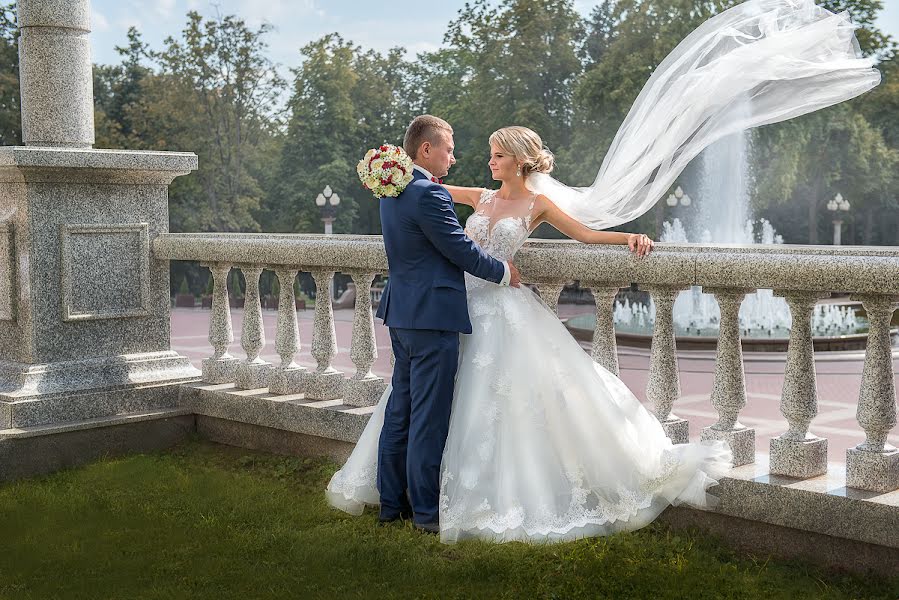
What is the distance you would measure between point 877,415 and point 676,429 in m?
0.96

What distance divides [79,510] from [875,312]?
4.06 m

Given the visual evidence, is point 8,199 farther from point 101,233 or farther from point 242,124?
point 242,124

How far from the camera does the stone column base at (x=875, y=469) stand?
4281mm

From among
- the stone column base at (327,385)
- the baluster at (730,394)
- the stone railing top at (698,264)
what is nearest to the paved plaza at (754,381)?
the baluster at (730,394)

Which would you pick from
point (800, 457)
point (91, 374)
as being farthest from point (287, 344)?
point (800, 457)

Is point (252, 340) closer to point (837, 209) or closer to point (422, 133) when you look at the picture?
point (422, 133)

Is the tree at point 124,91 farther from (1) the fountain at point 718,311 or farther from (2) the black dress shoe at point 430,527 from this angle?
(2) the black dress shoe at point 430,527

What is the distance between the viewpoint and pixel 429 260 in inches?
191

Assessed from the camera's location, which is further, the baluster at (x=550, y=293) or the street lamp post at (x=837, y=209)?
the street lamp post at (x=837, y=209)

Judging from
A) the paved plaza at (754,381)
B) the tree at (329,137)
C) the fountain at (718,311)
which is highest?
the tree at (329,137)

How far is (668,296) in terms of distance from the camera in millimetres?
4848

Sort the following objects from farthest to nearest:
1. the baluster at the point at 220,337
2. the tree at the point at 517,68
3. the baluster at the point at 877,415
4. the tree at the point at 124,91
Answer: the tree at the point at 517,68, the tree at the point at 124,91, the baluster at the point at 220,337, the baluster at the point at 877,415

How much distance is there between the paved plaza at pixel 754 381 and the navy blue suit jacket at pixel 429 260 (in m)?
4.57

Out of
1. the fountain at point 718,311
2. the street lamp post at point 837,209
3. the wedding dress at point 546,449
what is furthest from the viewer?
the street lamp post at point 837,209
